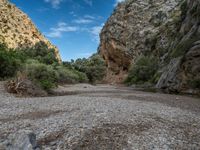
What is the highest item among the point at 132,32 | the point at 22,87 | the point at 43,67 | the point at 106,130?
the point at 132,32

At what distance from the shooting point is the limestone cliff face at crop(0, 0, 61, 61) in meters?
77.9

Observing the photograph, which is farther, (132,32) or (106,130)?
(132,32)

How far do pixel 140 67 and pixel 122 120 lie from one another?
155ft

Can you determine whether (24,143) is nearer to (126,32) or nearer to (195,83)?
(195,83)

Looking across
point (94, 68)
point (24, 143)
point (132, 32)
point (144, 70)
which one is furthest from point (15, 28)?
point (24, 143)

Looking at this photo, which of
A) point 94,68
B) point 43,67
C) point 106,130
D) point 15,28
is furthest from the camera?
point 15,28

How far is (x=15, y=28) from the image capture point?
84812 millimetres

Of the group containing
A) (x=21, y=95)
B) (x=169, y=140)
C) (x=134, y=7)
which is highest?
(x=134, y=7)

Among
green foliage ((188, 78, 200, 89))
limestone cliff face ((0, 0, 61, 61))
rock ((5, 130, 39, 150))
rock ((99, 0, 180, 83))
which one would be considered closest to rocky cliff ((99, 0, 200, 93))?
rock ((99, 0, 180, 83))

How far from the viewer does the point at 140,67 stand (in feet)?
183

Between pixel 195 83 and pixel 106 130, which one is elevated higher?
pixel 195 83

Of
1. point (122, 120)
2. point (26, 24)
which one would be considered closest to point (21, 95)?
point (122, 120)

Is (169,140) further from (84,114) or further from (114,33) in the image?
(114,33)

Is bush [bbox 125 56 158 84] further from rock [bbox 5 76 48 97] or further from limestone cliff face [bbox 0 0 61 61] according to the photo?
limestone cliff face [bbox 0 0 61 61]
